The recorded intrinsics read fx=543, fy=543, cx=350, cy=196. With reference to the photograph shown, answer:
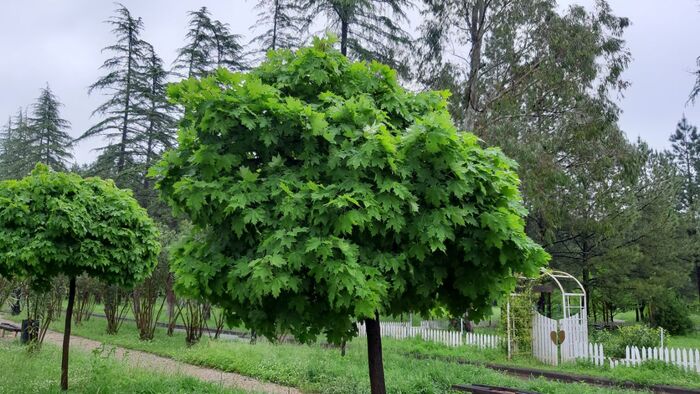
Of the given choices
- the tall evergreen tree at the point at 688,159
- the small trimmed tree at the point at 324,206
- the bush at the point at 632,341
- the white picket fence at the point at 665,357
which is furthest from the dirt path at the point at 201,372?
the tall evergreen tree at the point at 688,159

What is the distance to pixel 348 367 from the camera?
10211 millimetres

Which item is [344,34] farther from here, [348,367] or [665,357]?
→ [665,357]

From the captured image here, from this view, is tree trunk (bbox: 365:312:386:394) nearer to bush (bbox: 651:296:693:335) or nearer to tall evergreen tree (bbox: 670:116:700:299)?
bush (bbox: 651:296:693:335)

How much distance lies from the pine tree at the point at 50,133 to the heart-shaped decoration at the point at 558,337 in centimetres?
3898

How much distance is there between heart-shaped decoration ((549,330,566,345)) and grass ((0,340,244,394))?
9124 millimetres

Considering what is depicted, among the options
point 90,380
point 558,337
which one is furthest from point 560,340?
point 90,380

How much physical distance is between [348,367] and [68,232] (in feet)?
17.9

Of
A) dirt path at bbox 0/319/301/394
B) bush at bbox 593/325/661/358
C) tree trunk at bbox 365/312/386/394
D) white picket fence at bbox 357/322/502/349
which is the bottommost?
dirt path at bbox 0/319/301/394

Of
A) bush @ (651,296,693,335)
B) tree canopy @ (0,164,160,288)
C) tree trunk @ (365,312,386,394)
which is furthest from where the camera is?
bush @ (651,296,693,335)

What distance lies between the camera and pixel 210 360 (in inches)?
465

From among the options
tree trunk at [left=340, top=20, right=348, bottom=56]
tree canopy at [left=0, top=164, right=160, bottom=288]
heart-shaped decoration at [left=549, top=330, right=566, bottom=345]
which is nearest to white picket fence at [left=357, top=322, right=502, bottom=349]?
heart-shaped decoration at [left=549, top=330, right=566, bottom=345]

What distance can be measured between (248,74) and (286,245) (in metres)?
1.66

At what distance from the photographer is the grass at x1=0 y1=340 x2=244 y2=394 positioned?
23.9 feet

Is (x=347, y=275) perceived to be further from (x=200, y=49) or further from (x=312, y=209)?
(x=200, y=49)
